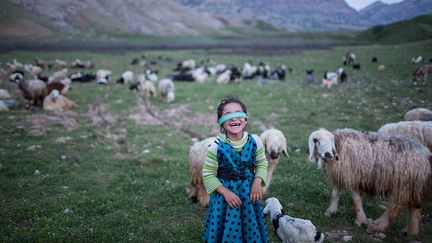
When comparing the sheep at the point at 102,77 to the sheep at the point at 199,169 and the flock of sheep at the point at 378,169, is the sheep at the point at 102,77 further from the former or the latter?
the flock of sheep at the point at 378,169

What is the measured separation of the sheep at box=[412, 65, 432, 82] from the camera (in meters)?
16.6

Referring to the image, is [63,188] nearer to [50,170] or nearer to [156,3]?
[50,170]

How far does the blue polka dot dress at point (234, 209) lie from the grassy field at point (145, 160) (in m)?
1.85

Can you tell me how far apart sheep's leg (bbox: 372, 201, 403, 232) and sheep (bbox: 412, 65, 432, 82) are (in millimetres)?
13795

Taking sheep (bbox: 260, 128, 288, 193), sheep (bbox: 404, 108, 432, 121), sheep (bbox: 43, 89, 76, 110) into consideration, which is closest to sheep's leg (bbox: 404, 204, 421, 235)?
sheep (bbox: 260, 128, 288, 193)

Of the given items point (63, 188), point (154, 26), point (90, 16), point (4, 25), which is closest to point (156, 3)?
point (154, 26)

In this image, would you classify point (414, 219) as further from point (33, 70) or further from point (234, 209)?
point (33, 70)

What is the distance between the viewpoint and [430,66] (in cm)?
1641

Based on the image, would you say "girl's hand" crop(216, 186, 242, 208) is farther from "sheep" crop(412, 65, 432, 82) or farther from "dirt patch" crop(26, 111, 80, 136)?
"sheep" crop(412, 65, 432, 82)

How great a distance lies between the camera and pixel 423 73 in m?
16.8

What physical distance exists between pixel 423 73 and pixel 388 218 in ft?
46.7

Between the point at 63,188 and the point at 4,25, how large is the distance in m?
43.5

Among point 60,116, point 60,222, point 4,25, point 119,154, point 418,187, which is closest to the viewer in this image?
point 418,187

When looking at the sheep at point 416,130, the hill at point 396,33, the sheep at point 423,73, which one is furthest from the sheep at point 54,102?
the hill at point 396,33
